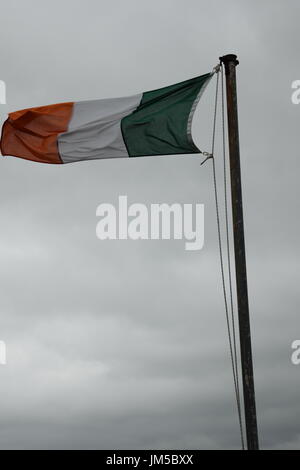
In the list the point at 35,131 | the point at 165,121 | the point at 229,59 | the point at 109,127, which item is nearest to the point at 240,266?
the point at 229,59

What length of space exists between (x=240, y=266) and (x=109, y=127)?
19.7ft

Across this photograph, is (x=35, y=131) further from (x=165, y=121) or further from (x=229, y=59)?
(x=229, y=59)

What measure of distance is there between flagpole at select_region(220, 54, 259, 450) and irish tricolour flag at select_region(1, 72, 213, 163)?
160cm

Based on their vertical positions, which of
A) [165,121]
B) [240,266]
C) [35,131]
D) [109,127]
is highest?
[35,131]

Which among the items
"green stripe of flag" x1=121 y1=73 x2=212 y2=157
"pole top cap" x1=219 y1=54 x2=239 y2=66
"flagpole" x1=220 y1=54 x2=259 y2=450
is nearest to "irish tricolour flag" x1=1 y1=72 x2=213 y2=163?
"green stripe of flag" x1=121 y1=73 x2=212 y2=157

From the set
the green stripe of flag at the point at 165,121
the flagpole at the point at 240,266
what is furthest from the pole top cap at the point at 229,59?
the green stripe of flag at the point at 165,121

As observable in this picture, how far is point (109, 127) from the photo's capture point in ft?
68.5

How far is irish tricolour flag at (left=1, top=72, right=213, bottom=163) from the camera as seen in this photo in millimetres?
19875

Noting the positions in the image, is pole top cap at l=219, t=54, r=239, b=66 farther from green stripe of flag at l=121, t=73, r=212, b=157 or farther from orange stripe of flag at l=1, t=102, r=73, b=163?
orange stripe of flag at l=1, t=102, r=73, b=163

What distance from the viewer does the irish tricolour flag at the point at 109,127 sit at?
65.2 ft
